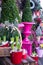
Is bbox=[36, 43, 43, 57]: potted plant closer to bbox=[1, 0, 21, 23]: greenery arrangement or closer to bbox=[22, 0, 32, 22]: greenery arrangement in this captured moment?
bbox=[22, 0, 32, 22]: greenery arrangement

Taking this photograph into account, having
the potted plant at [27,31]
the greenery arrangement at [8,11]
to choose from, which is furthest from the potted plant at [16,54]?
the potted plant at [27,31]

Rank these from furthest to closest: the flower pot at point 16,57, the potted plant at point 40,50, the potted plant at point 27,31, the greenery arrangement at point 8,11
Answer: the potted plant at point 40,50, the potted plant at point 27,31, the greenery arrangement at point 8,11, the flower pot at point 16,57

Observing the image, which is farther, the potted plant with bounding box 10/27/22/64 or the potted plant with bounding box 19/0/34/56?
the potted plant with bounding box 19/0/34/56

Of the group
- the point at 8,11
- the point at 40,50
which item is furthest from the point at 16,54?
the point at 40,50

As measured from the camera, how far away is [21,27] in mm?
2633

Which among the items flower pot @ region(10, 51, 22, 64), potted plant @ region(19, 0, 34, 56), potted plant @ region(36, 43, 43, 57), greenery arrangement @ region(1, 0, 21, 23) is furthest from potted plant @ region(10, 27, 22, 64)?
potted plant @ region(36, 43, 43, 57)

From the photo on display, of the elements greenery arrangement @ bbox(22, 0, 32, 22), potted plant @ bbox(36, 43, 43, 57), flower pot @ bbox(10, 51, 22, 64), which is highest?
greenery arrangement @ bbox(22, 0, 32, 22)

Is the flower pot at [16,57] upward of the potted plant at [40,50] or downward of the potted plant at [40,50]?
upward

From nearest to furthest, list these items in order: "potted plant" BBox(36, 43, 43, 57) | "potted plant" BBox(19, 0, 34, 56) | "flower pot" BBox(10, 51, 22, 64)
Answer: "flower pot" BBox(10, 51, 22, 64) → "potted plant" BBox(19, 0, 34, 56) → "potted plant" BBox(36, 43, 43, 57)

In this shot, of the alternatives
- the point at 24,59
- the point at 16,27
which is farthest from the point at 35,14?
the point at 24,59

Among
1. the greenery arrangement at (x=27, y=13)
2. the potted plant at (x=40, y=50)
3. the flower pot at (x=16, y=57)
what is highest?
the greenery arrangement at (x=27, y=13)

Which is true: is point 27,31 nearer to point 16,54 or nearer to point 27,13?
point 27,13

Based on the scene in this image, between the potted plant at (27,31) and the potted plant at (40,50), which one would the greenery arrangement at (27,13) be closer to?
the potted plant at (27,31)

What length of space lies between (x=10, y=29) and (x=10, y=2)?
0.35 meters
